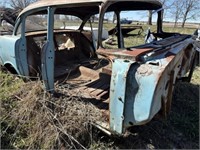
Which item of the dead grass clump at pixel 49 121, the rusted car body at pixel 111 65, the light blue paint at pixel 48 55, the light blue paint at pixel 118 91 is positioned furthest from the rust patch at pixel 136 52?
the light blue paint at pixel 48 55

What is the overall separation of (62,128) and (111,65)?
1085 millimetres

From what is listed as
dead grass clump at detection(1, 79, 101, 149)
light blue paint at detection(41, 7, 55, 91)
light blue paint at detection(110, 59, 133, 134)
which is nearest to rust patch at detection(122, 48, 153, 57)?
light blue paint at detection(110, 59, 133, 134)

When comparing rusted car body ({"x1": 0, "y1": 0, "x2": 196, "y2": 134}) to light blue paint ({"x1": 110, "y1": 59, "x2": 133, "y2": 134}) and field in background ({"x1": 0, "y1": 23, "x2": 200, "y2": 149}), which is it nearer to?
light blue paint ({"x1": 110, "y1": 59, "x2": 133, "y2": 134})

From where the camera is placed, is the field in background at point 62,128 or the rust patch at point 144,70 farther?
the field in background at point 62,128

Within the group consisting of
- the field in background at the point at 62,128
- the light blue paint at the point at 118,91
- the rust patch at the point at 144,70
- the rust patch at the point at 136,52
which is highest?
the rust patch at the point at 136,52

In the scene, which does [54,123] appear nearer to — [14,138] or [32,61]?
[14,138]

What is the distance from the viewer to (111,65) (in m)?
2.95

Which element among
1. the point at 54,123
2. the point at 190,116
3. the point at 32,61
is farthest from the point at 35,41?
the point at 190,116

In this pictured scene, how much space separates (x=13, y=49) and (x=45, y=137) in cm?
173

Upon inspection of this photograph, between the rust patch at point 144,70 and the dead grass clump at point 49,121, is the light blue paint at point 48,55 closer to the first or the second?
the dead grass clump at point 49,121

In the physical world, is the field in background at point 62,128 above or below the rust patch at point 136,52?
below

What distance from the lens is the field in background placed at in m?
3.21

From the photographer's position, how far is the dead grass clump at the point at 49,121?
3.19 meters

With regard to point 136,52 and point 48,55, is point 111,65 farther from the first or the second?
point 48,55
